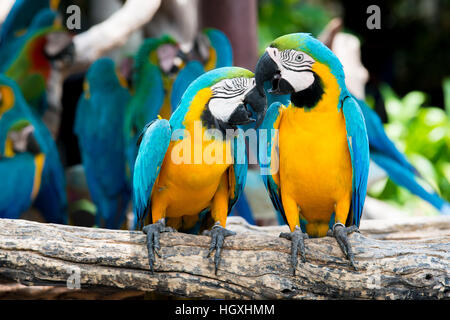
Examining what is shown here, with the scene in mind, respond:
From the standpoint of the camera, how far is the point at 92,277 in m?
1.52

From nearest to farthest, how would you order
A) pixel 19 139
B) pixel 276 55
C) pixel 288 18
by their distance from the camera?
pixel 276 55 < pixel 19 139 < pixel 288 18

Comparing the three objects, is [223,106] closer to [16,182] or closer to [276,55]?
[276,55]

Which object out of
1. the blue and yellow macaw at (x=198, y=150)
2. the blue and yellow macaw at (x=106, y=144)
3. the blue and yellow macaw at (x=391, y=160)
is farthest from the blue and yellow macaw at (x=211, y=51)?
the blue and yellow macaw at (x=198, y=150)

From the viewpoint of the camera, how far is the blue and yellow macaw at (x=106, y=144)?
274cm

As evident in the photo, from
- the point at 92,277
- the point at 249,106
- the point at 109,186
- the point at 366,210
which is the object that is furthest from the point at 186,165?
the point at 366,210

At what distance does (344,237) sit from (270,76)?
523mm

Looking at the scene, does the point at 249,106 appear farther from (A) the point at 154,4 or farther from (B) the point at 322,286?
(A) the point at 154,4

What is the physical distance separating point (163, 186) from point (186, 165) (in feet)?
0.42

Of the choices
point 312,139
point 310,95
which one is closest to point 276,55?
point 310,95

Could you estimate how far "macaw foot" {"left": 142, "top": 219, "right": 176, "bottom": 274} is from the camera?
1498 millimetres

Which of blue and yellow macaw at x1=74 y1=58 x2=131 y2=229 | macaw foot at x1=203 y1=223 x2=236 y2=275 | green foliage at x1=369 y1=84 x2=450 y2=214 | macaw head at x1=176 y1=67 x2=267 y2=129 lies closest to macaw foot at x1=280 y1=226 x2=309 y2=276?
macaw foot at x1=203 y1=223 x2=236 y2=275

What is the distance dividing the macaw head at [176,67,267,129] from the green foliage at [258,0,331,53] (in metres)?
4.07

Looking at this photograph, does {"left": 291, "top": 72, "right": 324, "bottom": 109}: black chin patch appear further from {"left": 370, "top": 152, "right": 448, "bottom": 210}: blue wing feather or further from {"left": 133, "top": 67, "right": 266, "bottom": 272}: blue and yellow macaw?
{"left": 370, "top": 152, "right": 448, "bottom": 210}: blue wing feather

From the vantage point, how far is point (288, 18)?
18.2 feet
